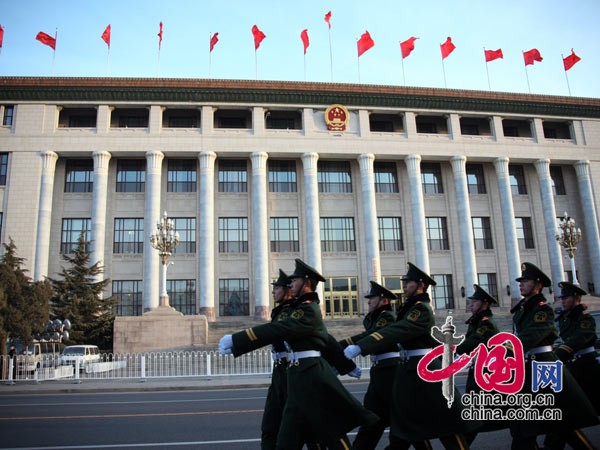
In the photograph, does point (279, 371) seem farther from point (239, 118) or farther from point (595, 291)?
point (595, 291)

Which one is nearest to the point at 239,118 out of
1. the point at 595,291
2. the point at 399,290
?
the point at 399,290

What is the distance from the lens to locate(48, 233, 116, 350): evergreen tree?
27.9 m

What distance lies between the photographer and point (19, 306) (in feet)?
63.9

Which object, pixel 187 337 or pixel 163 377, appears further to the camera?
pixel 187 337

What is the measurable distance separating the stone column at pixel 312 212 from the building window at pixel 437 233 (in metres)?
8.34

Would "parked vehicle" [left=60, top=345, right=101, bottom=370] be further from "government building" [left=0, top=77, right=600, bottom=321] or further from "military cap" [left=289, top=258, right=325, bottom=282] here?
"military cap" [left=289, top=258, right=325, bottom=282]

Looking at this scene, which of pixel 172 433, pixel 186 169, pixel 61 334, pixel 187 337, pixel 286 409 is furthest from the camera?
pixel 186 169

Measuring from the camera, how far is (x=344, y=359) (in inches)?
218

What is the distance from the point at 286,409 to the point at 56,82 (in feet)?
114

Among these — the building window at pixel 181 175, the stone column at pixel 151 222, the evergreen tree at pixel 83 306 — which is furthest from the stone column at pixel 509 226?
the evergreen tree at pixel 83 306

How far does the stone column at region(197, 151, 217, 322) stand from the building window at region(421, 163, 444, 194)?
15.5 m

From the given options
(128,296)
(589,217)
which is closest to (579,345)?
(128,296)

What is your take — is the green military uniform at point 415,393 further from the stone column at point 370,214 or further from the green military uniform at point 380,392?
the stone column at point 370,214

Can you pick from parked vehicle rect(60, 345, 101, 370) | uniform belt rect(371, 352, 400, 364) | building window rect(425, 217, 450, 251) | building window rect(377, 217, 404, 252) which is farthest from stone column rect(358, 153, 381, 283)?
uniform belt rect(371, 352, 400, 364)
